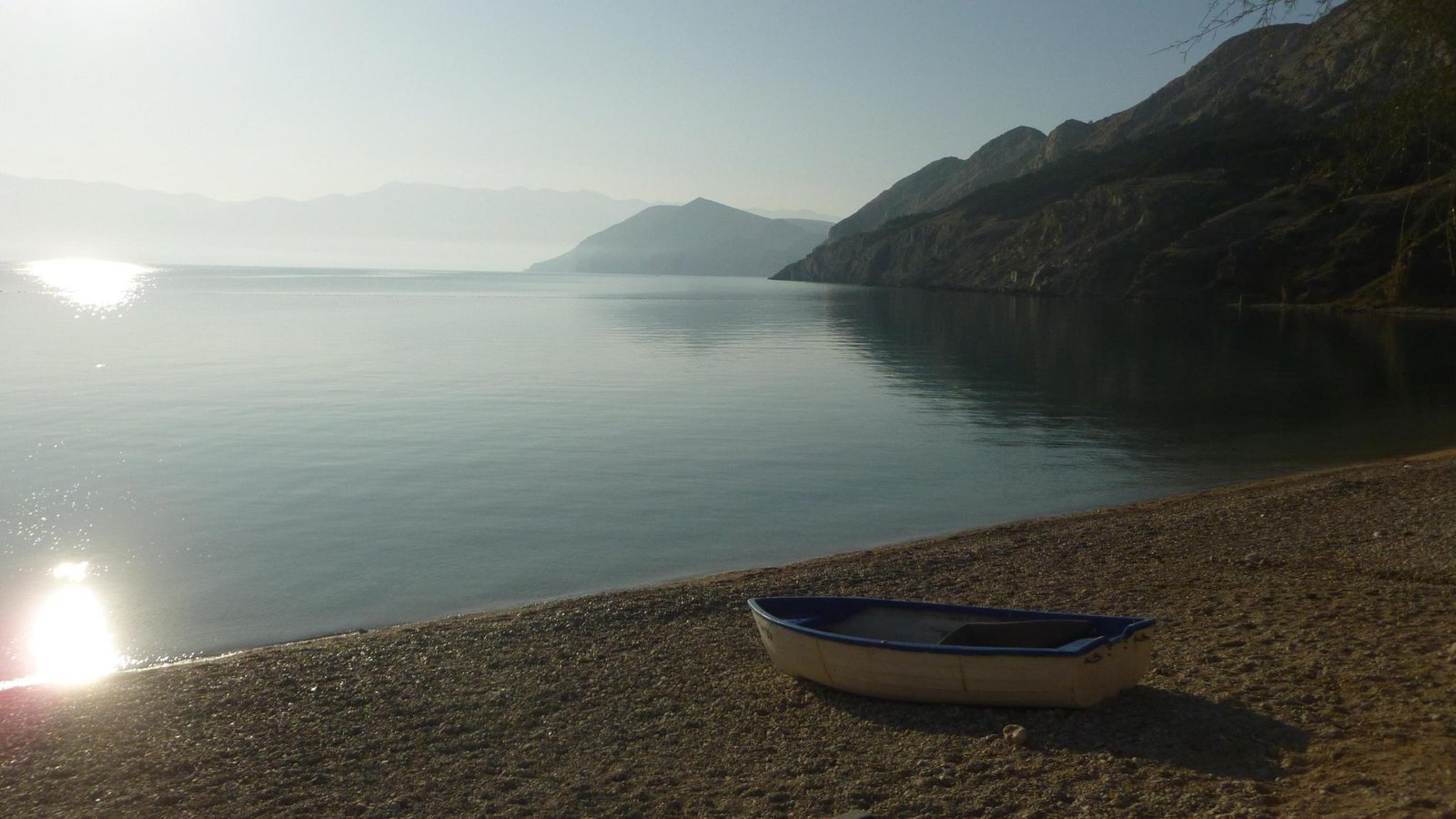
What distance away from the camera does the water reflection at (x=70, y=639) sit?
14172 millimetres

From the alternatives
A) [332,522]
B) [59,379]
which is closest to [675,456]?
[332,522]

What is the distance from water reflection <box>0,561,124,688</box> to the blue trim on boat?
9347 millimetres

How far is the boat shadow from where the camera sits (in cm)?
893

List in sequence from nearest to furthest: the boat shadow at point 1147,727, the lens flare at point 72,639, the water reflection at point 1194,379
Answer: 1. the boat shadow at point 1147,727
2. the lens flare at point 72,639
3. the water reflection at point 1194,379

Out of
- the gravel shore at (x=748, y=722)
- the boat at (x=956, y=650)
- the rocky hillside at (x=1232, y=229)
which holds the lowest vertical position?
the gravel shore at (x=748, y=722)

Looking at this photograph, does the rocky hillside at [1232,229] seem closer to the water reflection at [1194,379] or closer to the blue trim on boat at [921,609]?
the water reflection at [1194,379]

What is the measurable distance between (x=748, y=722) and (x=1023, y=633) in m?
3.07

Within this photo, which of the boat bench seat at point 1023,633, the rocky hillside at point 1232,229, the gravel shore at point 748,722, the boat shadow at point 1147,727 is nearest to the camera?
the gravel shore at point 748,722

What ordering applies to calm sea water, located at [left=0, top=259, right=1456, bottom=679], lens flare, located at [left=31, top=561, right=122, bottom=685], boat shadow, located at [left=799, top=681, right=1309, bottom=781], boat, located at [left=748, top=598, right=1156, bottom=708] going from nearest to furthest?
boat shadow, located at [left=799, top=681, right=1309, bottom=781]
boat, located at [left=748, top=598, right=1156, bottom=708]
lens flare, located at [left=31, top=561, right=122, bottom=685]
calm sea water, located at [left=0, top=259, right=1456, bottom=679]

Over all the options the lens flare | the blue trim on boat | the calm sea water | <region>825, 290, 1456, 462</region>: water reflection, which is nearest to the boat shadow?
the blue trim on boat

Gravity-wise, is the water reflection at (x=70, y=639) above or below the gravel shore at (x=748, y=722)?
below

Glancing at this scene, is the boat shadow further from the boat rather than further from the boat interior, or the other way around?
the boat interior

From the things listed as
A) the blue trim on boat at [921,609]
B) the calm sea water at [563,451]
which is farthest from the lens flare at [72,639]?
the blue trim on boat at [921,609]

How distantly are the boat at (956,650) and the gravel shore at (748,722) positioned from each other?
24 cm
